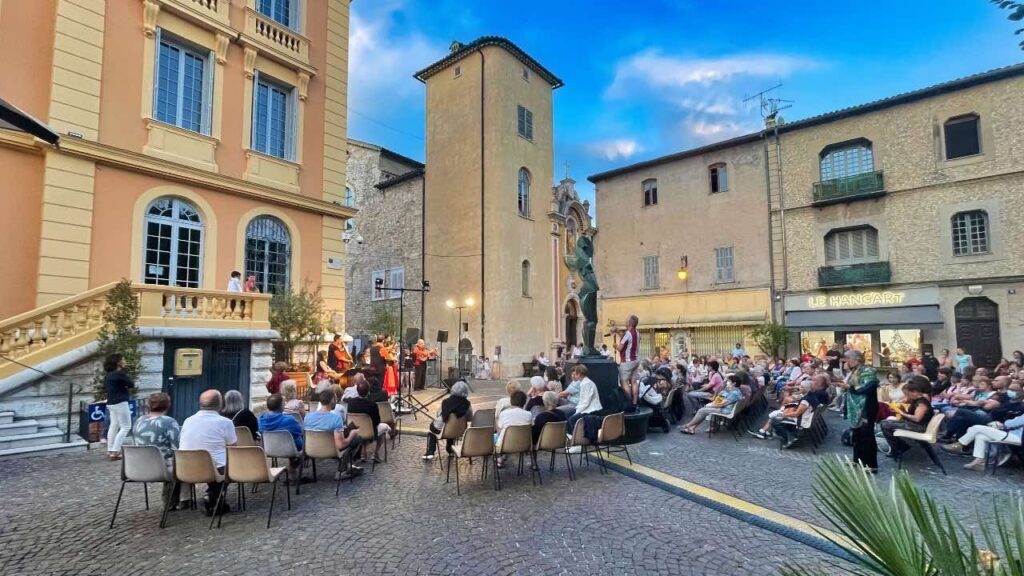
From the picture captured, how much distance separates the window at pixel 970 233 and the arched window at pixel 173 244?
2408 centimetres

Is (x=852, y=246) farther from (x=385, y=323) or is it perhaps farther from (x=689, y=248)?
(x=385, y=323)

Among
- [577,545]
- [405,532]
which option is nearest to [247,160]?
[405,532]

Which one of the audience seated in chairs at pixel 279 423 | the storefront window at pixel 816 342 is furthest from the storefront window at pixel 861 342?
the audience seated in chairs at pixel 279 423

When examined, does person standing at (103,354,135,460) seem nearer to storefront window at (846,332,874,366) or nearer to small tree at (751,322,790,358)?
small tree at (751,322,790,358)

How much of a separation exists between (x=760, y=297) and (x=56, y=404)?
2261cm

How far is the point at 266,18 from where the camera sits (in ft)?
42.3

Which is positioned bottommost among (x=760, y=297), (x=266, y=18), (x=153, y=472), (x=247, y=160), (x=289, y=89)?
(x=153, y=472)

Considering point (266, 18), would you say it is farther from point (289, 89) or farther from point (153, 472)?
point (153, 472)

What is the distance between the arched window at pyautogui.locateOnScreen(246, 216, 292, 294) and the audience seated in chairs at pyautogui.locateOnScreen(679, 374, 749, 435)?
33.5ft

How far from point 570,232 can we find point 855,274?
42.3ft

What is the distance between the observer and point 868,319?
1891 cm

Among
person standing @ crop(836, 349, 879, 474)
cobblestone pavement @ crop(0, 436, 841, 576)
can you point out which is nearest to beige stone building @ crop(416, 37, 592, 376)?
person standing @ crop(836, 349, 879, 474)

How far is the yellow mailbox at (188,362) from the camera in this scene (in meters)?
9.29

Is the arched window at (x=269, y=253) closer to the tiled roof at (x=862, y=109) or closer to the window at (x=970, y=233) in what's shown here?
the tiled roof at (x=862, y=109)
